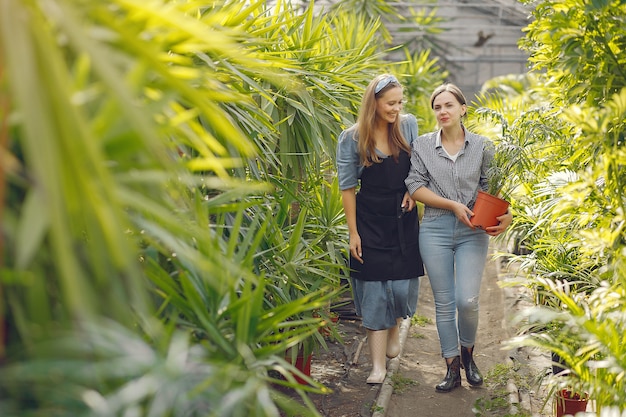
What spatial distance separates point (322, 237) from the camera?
485cm

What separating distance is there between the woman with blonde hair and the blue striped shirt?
17 cm

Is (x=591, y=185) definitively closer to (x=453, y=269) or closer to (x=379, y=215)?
(x=453, y=269)

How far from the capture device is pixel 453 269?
4656 mm

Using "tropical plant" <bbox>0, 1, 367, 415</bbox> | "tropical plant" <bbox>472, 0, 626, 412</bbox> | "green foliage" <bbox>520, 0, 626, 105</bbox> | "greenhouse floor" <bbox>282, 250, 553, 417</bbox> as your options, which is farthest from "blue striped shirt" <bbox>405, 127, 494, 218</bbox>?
"tropical plant" <bbox>0, 1, 367, 415</bbox>

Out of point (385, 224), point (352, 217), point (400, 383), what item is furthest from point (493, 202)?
point (400, 383)

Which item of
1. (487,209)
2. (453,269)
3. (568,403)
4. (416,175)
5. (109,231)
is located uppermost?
(109,231)

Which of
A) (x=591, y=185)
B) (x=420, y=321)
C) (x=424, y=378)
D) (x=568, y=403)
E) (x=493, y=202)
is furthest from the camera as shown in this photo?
(x=420, y=321)

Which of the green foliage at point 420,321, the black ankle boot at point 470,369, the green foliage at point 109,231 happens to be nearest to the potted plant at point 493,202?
the black ankle boot at point 470,369

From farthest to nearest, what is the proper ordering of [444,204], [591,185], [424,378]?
[424,378], [444,204], [591,185]

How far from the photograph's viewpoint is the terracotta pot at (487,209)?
440 centimetres

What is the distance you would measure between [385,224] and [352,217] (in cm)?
21

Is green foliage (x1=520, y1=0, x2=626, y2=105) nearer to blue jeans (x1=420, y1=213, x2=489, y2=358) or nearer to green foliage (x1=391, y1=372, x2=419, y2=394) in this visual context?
blue jeans (x1=420, y1=213, x2=489, y2=358)

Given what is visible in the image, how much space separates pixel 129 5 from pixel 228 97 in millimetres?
661

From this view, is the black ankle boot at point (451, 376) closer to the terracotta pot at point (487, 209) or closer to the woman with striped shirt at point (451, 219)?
the woman with striped shirt at point (451, 219)
